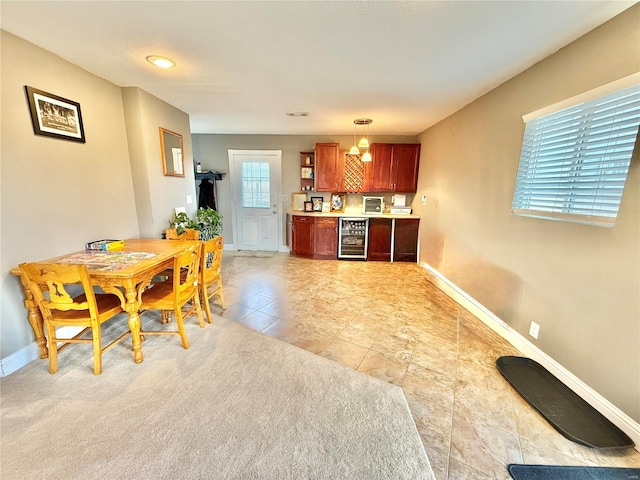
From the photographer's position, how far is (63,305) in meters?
1.78

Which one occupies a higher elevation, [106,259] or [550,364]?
[106,259]

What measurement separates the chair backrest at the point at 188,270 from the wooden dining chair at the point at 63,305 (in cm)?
44

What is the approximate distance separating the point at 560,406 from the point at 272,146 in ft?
17.3

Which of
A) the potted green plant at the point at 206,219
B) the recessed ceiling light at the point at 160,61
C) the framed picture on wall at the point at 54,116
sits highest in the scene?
the recessed ceiling light at the point at 160,61

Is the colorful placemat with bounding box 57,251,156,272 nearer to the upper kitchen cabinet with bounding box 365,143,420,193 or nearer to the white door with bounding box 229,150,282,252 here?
the white door with bounding box 229,150,282,252

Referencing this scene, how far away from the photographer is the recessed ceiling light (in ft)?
6.98

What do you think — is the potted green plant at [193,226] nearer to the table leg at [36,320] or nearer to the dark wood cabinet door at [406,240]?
the table leg at [36,320]

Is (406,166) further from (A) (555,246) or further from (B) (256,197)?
(A) (555,246)

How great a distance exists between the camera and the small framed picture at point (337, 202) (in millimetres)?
5348

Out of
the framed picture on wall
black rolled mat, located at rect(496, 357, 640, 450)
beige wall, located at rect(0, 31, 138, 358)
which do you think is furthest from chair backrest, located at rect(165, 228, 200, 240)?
black rolled mat, located at rect(496, 357, 640, 450)

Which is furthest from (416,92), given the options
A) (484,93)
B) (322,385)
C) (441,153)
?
(322,385)

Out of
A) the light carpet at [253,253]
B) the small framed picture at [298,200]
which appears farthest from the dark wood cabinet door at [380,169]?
the light carpet at [253,253]

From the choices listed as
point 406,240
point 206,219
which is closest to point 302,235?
Result: point 206,219

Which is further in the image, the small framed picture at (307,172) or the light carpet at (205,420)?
the small framed picture at (307,172)
